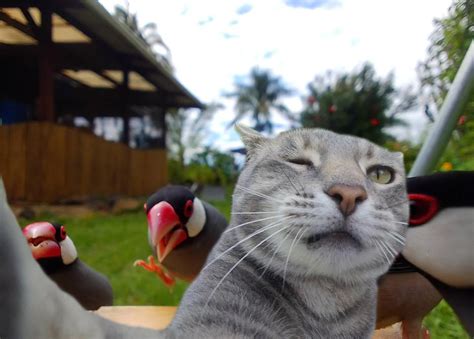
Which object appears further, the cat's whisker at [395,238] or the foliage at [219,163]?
the foliage at [219,163]

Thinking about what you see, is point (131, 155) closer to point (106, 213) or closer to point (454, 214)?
point (106, 213)

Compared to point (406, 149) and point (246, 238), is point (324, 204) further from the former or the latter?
point (406, 149)

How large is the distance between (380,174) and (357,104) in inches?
4.2

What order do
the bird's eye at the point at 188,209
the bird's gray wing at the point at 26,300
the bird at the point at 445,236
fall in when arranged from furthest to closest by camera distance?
the bird's eye at the point at 188,209 → the bird at the point at 445,236 → the bird's gray wing at the point at 26,300

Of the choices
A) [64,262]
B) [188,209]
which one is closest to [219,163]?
[188,209]

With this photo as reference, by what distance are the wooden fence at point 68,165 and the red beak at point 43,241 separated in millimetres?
33

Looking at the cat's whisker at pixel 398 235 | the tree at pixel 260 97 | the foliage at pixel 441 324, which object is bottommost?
the foliage at pixel 441 324

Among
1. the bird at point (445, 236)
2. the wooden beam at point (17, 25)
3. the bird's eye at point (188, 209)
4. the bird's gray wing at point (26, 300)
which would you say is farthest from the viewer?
the bird's eye at point (188, 209)

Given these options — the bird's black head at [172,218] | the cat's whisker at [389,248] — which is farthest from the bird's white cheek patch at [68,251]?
the cat's whisker at [389,248]

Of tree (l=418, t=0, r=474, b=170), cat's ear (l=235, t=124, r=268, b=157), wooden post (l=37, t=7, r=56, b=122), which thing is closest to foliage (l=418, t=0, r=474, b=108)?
tree (l=418, t=0, r=474, b=170)

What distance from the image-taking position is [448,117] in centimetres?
57

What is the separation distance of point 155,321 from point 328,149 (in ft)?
0.89

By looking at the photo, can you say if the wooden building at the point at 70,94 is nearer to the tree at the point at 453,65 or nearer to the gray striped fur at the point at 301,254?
the gray striped fur at the point at 301,254

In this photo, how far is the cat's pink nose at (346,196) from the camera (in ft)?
1.36
